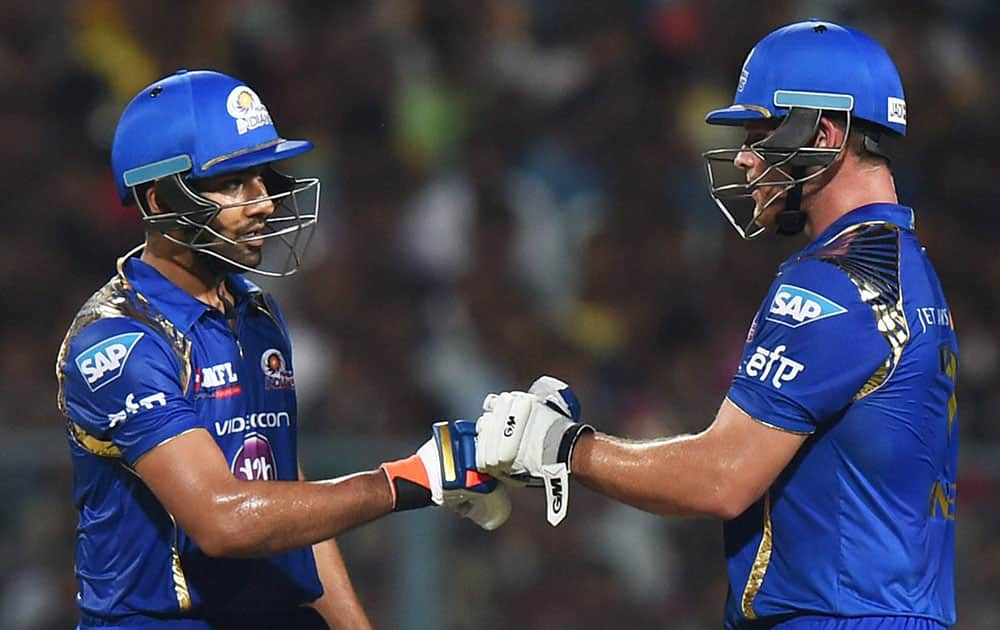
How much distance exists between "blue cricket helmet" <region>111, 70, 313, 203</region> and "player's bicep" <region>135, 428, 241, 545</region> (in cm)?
79

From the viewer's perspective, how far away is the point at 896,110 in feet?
15.3

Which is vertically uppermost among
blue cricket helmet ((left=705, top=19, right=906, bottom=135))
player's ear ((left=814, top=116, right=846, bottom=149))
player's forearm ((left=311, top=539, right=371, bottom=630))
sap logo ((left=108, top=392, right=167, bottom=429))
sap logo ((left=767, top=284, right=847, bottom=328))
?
blue cricket helmet ((left=705, top=19, right=906, bottom=135))

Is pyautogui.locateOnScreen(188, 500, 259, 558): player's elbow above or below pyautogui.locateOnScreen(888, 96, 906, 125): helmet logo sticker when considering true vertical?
below

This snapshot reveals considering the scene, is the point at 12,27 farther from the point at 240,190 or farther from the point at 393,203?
the point at 240,190

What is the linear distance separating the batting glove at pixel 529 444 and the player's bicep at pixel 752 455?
451 mm

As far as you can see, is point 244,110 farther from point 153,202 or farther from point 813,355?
point 813,355

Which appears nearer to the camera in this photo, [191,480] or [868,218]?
[191,480]

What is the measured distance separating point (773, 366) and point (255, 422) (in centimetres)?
146

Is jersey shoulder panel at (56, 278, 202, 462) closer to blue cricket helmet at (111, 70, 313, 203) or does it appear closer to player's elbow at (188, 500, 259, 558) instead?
player's elbow at (188, 500, 259, 558)

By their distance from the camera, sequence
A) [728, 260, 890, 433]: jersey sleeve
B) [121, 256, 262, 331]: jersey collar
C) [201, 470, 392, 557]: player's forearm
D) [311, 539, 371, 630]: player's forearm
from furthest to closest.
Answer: [311, 539, 371, 630]: player's forearm, [121, 256, 262, 331]: jersey collar, [201, 470, 392, 557]: player's forearm, [728, 260, 890, 433]: jersey sleeve

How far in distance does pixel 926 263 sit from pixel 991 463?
3731 mm

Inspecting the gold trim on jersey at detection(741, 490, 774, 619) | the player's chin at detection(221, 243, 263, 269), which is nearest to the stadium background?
the player's chin at detection(221, 243, 263, 269)

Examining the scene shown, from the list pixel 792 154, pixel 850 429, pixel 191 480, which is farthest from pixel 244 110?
pixel 850 429

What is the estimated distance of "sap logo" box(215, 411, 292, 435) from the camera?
4641 mm
